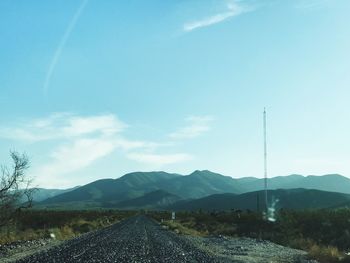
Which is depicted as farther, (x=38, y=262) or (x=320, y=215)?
(x=320, y=215)

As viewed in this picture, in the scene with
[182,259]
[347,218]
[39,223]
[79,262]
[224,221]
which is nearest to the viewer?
[79,262]

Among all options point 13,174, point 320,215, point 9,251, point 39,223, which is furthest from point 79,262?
point 39,223

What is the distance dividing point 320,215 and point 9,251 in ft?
138

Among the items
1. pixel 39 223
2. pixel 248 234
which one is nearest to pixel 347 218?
pixel 248 234

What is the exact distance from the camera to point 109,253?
3056cm

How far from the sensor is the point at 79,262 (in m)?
24.7

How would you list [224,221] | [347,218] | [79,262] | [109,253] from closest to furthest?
[79,262] < [109,253] < [347,218] < [224,221]

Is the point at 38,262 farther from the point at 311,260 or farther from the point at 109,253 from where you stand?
the point at 311,260

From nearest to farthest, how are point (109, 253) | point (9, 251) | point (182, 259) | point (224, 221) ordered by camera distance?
point (182, 259) → point (109, 253) → point (9, 251) → point (224, 221)

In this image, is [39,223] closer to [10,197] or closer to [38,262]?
[10,197]

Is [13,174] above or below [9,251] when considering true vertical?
above

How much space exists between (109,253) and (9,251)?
22.8ft

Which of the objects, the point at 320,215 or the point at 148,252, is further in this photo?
the point at 320,215

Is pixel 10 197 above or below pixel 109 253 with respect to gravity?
above
